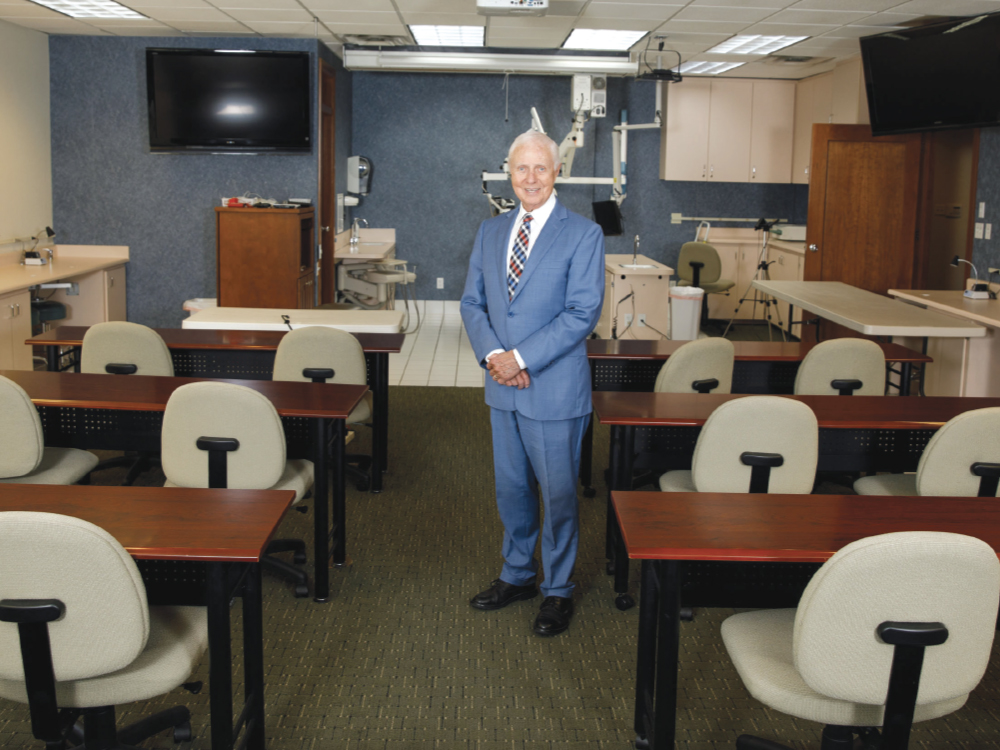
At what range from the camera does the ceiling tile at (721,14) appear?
17.4ft

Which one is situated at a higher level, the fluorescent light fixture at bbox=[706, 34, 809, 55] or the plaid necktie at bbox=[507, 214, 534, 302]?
the fluorescent light fixture at bbox=[706, 34, 809, 55]

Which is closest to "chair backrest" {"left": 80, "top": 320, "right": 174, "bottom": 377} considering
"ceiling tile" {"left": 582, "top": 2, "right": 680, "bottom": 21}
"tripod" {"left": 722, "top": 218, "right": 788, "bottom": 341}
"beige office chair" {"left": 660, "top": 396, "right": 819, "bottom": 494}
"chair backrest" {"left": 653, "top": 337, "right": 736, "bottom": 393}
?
"chair backrest" {"left": 653, "top": 337, "right": 736, "bottom": 393}

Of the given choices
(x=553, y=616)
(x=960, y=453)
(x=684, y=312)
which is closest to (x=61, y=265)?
(x=684, y=312)

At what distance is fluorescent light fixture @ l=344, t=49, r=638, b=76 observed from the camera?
7207 mm

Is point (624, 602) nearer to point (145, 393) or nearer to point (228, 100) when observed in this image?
point (145, 393)

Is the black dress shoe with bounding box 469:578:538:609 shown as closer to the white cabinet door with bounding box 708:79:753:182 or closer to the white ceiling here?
the white ceiling

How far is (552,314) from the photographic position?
Answer: 101 inches

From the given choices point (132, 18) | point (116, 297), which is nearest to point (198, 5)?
point (132, 18)

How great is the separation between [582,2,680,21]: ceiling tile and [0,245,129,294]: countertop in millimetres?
3699

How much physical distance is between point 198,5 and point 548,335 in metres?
4.14

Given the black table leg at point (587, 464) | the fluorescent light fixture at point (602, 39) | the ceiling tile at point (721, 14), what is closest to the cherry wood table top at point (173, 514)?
the black table leg at point (587, 464)

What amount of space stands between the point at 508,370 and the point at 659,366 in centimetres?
169

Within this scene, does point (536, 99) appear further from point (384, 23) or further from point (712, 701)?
point (712, 701)

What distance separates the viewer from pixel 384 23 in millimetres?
6137
